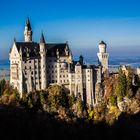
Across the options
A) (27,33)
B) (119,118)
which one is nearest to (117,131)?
(119,118)

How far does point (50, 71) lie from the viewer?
118000mm

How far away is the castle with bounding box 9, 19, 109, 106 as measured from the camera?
11488 cm

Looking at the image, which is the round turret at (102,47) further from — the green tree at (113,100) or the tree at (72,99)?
the tree at (72,99)

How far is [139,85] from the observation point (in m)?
116

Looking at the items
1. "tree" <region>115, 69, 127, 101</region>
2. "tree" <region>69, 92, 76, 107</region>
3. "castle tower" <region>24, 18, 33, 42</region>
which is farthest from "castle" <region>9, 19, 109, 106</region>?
"tree" <region>115, 69, 127, 101</region>

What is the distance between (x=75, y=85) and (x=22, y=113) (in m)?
18.0

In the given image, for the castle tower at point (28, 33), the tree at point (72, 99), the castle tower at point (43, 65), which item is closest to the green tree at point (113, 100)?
the tree at point (72, 99)

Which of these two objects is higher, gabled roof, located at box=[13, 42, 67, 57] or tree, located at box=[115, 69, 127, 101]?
gabled roof, located at box=[13, 42, 67, 57]

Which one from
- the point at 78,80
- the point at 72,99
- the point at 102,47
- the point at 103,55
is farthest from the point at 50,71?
the point at 102,47

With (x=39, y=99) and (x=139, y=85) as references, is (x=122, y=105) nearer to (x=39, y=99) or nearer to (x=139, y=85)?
(x=139, y=85)

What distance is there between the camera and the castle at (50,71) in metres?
115

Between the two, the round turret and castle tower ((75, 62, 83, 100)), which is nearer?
castle tower ((75, 62, 83, 100))

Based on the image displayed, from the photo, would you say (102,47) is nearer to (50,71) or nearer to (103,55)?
(103,55)

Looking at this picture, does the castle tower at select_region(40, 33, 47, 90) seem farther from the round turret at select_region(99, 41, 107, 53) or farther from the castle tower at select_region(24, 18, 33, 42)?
the round turret at select_region(99, 41, 107, 53)
